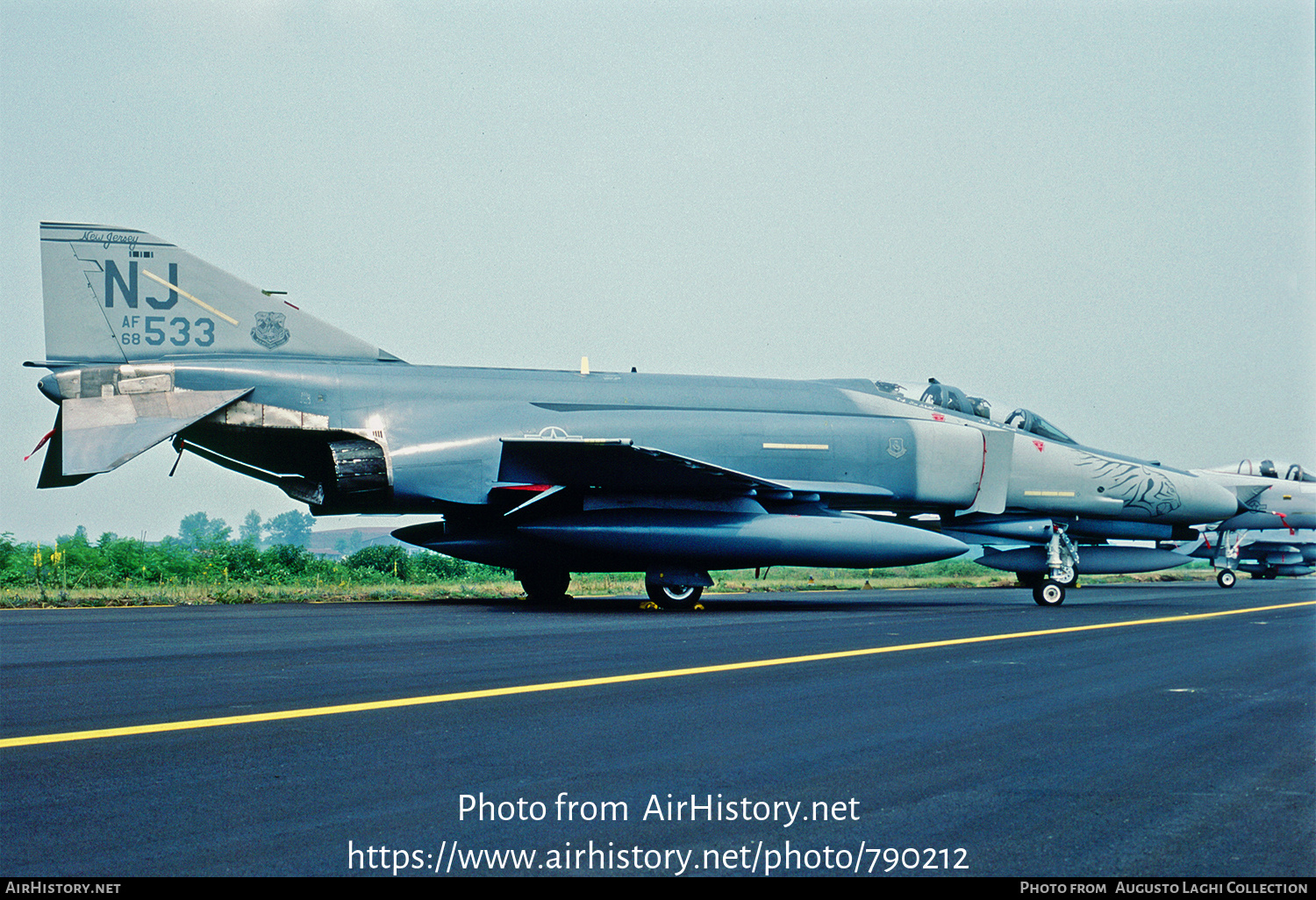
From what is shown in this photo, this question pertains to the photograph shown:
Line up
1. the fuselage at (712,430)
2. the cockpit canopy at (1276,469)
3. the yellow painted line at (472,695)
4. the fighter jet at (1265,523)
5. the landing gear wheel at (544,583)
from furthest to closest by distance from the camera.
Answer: the cockpit canopy at (1276,469) < the fighter jet at (1265,523) < the landing gear wheel at (544,583) < the fuselage at (712,430) < the yellow painted line at (472,695)

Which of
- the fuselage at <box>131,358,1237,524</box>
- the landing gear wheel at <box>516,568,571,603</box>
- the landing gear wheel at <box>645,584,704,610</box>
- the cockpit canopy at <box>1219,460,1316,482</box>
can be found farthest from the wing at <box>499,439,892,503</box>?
the cockpit canopy at <box>1219,460,1316,482</box>

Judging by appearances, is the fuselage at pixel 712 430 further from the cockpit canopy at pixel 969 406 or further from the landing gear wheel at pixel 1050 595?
the landing gear wheel at pixel 1050 595

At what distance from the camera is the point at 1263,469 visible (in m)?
28.0

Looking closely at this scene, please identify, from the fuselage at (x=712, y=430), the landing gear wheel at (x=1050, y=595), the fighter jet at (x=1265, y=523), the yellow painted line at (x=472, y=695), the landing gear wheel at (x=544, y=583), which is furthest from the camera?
the fighter jet at (x=1265, y=523)

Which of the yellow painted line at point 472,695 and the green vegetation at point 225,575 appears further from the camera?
the green vegetation at point 225,575

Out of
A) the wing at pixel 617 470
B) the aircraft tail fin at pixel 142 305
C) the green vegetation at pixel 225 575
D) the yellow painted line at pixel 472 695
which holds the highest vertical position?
the aircraft tail fin at pixel 142 305

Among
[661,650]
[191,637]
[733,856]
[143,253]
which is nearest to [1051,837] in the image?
[733,856]

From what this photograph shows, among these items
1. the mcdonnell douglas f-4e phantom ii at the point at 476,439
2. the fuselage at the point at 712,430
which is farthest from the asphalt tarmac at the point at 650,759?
the fuselage at the point at 712,430

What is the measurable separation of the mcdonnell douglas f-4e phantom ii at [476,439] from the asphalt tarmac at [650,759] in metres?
6.02

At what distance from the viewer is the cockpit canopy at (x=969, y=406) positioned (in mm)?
18906

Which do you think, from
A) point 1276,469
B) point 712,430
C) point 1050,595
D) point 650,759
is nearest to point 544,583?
point 712,430

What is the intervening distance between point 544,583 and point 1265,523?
54.6 ft

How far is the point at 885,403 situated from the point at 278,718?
48.8 feet

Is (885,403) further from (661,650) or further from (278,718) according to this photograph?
(278,718)
